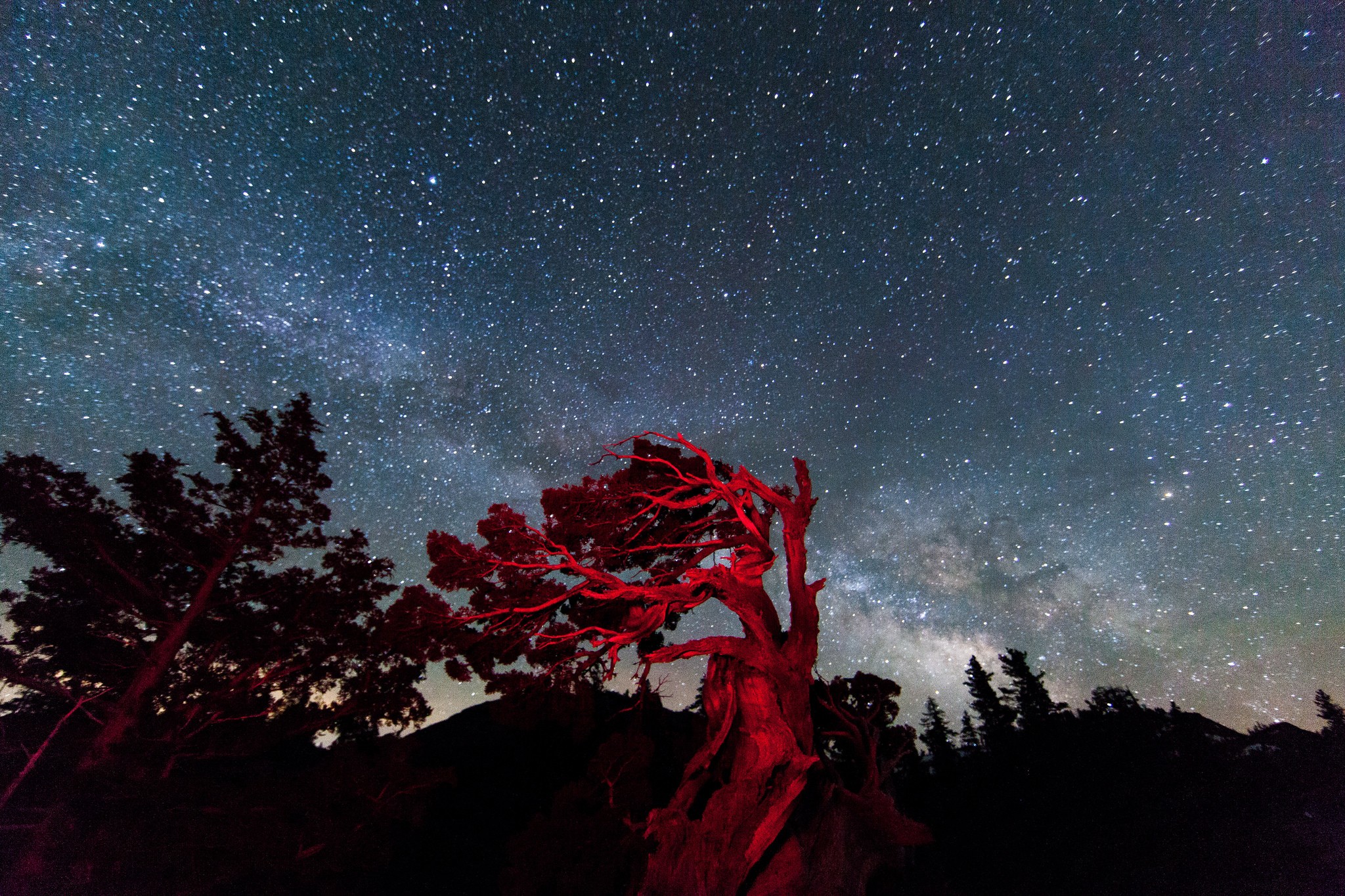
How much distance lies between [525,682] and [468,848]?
2405cm

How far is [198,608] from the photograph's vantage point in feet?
40.8

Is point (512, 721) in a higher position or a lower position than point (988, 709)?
lower

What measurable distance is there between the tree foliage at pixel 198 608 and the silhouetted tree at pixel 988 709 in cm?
3941

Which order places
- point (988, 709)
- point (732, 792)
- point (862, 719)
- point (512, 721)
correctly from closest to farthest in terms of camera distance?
point (732, 792), point (512, 721), point (862, 719), point (988, 709)

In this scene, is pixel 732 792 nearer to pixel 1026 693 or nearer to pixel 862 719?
pixel 862 719

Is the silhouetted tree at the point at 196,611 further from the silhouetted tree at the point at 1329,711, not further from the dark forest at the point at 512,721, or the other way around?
the silhouetted tree at the point at 1329,711

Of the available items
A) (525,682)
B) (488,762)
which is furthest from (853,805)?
(488,762)

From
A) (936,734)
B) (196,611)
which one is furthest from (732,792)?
(936,734)

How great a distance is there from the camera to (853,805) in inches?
383

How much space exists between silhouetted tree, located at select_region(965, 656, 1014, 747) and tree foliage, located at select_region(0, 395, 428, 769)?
39.4m

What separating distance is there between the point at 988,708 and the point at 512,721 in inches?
1581

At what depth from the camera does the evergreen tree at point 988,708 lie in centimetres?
3544

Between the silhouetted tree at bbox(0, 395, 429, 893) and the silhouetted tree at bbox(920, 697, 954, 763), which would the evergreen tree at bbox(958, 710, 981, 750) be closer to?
the silhouetted tree at bbox(920, 697, 954, 763)

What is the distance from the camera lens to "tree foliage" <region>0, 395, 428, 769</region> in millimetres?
11898
